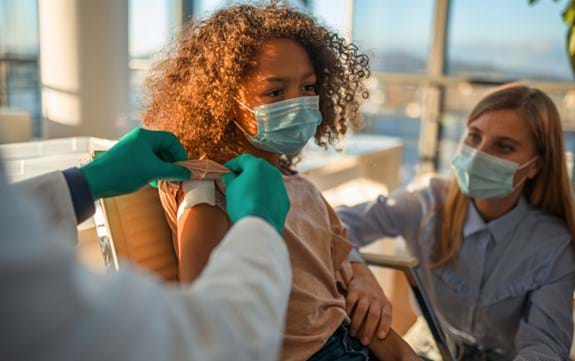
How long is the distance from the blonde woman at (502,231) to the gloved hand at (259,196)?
40.7 inches

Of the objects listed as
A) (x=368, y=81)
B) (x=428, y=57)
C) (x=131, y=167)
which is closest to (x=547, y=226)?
(x=368, y=81)

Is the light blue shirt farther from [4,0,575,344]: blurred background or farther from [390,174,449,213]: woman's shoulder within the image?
[4,0,575,344]: blurred background

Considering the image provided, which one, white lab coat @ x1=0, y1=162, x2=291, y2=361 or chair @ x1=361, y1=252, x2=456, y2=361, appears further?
chair @ x1=361, y1=252, x2=456, y2=361

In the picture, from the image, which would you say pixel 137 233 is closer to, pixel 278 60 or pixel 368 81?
pixel 278 60

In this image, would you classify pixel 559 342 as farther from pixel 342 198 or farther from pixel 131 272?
pixel 342 198

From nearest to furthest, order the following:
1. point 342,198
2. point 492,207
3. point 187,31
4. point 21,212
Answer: point 21,212
point 187,31
point 492,207
point 342,198

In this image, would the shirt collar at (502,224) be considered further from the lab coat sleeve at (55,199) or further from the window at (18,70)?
the window at (18,70)

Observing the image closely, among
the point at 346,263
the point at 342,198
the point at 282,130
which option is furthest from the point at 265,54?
the point at 342,198

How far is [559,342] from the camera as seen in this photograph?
5.38ft

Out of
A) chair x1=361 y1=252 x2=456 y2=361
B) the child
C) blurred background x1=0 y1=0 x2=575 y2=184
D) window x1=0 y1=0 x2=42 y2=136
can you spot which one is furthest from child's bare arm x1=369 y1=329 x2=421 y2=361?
window x1=0 y1=0 x2=42 y2=136

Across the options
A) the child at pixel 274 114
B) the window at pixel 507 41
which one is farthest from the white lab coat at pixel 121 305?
the window at pixel 507 41

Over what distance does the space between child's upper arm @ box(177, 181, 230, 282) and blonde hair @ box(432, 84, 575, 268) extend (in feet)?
3.09

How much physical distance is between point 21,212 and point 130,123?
2283 mm

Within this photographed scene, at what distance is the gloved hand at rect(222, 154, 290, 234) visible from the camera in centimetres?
88
